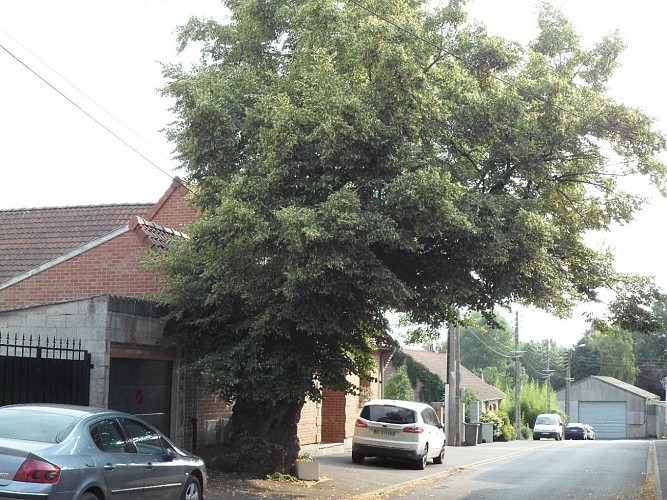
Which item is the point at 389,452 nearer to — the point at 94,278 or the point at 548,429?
the point at 94,278

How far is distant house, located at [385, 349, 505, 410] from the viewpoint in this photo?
57.3m

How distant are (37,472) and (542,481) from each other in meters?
13.9

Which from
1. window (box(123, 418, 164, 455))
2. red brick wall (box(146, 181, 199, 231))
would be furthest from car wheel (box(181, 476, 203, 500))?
red brick wall (box(146, 181, 199, 231))

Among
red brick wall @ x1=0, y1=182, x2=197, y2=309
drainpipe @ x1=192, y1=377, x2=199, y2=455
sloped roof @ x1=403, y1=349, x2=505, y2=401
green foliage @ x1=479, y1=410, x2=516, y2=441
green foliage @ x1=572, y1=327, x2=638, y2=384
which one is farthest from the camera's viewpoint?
green foliage @ x1=572, y1=327, x2=638, y2=384

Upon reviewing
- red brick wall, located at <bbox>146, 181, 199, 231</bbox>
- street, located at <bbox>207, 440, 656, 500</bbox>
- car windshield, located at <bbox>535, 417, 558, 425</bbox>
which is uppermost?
red brick wall, located at <bbox>146, 181, 199, 231</bbox>

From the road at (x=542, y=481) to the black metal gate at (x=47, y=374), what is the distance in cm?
604

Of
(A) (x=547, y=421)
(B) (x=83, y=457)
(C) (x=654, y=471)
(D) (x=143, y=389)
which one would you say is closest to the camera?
(B) (x=83, y=457)

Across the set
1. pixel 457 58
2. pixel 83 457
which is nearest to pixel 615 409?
pixel 457 58

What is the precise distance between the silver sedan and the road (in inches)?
264

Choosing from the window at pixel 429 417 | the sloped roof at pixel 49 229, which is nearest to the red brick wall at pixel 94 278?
the sloped roof at pixel 49 229

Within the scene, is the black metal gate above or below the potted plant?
above

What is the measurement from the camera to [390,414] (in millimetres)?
20688

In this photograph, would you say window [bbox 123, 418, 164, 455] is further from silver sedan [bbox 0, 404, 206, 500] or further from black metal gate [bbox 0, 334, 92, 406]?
black metal gate [bbox 0, 334, 92, 406]

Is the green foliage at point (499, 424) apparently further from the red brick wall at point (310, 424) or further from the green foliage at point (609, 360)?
the green foliage at point (609, 360)
